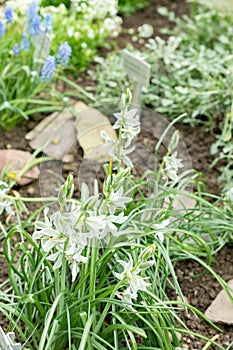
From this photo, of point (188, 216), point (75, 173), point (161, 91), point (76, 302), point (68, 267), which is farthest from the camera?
point (161, 91)

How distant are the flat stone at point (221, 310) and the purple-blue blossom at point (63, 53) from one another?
48.5 inches

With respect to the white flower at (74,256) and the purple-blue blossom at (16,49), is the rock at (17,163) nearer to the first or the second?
the purple-blue blossom at (16,49)

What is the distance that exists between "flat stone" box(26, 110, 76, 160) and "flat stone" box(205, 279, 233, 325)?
0.94 meters

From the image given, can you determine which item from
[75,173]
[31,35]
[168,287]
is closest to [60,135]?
[75,173]

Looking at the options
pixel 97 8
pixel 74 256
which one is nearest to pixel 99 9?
pixel 97 8

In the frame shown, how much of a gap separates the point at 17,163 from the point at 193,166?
2.65 feet

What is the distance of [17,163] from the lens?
2922 mm

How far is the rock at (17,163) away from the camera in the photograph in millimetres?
2967

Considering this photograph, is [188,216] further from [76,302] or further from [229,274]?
[76,302]

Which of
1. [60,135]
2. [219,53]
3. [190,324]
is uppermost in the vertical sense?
[219,53]

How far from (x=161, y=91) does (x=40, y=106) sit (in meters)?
0.60

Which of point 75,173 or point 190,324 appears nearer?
point 190,324

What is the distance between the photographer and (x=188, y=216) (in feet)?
8.04

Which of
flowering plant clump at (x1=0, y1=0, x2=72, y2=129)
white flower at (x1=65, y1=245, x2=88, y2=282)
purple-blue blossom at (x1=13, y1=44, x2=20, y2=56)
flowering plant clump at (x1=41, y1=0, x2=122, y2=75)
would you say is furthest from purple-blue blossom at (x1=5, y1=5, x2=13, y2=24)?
white flower at (x1=65, y1=245, x2=88, y2=282)
